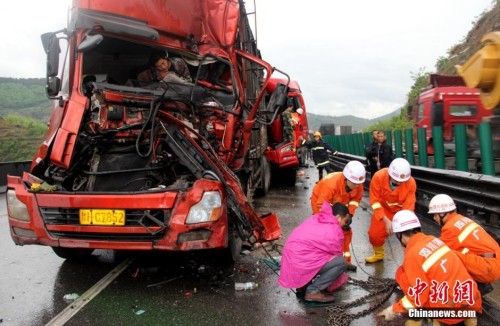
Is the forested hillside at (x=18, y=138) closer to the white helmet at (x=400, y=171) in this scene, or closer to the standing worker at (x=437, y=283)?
the white helmet at (x=400, y=171)

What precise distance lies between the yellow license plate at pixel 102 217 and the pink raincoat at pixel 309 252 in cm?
144

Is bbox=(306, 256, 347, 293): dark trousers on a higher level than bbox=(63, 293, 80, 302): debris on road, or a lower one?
higher

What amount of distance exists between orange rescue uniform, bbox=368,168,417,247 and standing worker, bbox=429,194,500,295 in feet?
3.53

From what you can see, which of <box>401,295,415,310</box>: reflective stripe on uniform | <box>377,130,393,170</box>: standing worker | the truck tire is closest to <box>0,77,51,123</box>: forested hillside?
<box>377,130,393,170</box>: standing worker

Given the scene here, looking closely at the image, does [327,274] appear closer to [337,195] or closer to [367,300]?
[367,300]

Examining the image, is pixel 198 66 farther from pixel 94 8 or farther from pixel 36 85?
pixel 36 85

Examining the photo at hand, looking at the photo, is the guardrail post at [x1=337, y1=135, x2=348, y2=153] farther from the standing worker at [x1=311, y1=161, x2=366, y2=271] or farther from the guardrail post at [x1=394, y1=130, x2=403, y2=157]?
the standing worker at [x1=311, y1=161, x2=366, y2=271]

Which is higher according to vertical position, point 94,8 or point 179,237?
point 94,8

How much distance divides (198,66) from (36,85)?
3630 centimetres

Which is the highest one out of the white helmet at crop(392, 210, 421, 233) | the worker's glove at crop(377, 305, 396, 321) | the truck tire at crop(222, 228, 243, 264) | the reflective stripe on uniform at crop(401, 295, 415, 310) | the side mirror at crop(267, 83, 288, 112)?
the side mirror at crop(267, 83, 288, 112)

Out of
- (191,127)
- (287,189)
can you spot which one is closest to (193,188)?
(191,127)

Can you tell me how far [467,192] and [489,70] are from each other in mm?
1782

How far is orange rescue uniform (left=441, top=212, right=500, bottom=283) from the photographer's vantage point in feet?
10.6

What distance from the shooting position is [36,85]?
120 ft
